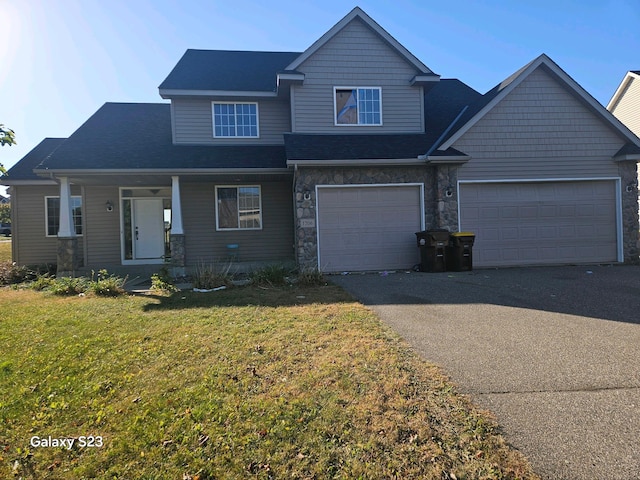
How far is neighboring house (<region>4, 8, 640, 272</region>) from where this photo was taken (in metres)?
10.2

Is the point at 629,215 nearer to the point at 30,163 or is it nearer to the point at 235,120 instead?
the point at 235,120

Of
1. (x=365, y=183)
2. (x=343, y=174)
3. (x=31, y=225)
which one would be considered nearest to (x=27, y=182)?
(x=31, y=225)

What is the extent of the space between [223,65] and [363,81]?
19.5ft

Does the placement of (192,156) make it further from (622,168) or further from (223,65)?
(622,168)

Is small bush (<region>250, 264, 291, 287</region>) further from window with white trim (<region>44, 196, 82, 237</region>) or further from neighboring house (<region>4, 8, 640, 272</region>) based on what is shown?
window with white trim (<region>44, 196, 82, 237</region>)

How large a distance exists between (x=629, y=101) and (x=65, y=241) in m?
28.4

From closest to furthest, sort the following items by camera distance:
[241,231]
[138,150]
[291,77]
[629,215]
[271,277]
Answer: [271,277], [629,215], [291,77], [138,150], [241,231]

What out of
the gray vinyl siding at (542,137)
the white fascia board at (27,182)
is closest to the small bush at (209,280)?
the gray vinyl siding at (542,137)

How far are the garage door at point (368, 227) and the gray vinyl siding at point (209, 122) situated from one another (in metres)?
3.69

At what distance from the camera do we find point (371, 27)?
11352 mm

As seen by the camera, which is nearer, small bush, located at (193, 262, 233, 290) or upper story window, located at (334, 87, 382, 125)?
small bush, located at (193, 262, 233, 290)

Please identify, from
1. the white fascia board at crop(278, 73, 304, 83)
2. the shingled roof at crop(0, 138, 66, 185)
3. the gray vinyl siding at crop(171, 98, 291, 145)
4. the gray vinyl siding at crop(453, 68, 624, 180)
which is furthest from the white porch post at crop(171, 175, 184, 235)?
the gray vinyl siding at crop(453, 68, 624, 180)

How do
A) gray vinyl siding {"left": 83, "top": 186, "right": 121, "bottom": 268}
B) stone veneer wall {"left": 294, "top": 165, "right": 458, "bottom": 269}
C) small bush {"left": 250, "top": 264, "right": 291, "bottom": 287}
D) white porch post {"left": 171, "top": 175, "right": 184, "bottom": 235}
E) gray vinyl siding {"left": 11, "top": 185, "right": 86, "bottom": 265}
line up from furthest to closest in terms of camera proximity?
gray vinyl siding {"left": 11, "top": 185, "right": 86, "bottom": 265}, gray vinyl siding {"left": 83, "top": 186, "right": 121, "bottom": 268}, white porch post {"left": 171, "top": 175, "right": 184, "bottom": 235}, stone veneer wall {"left": 294, "top": 165, "right": 458, "bottom": 269}, small bush {"left": 250, "top": 264, "right": 291, "bottom": 287}

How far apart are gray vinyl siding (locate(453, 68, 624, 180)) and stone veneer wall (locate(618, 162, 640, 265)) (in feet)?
1.15
